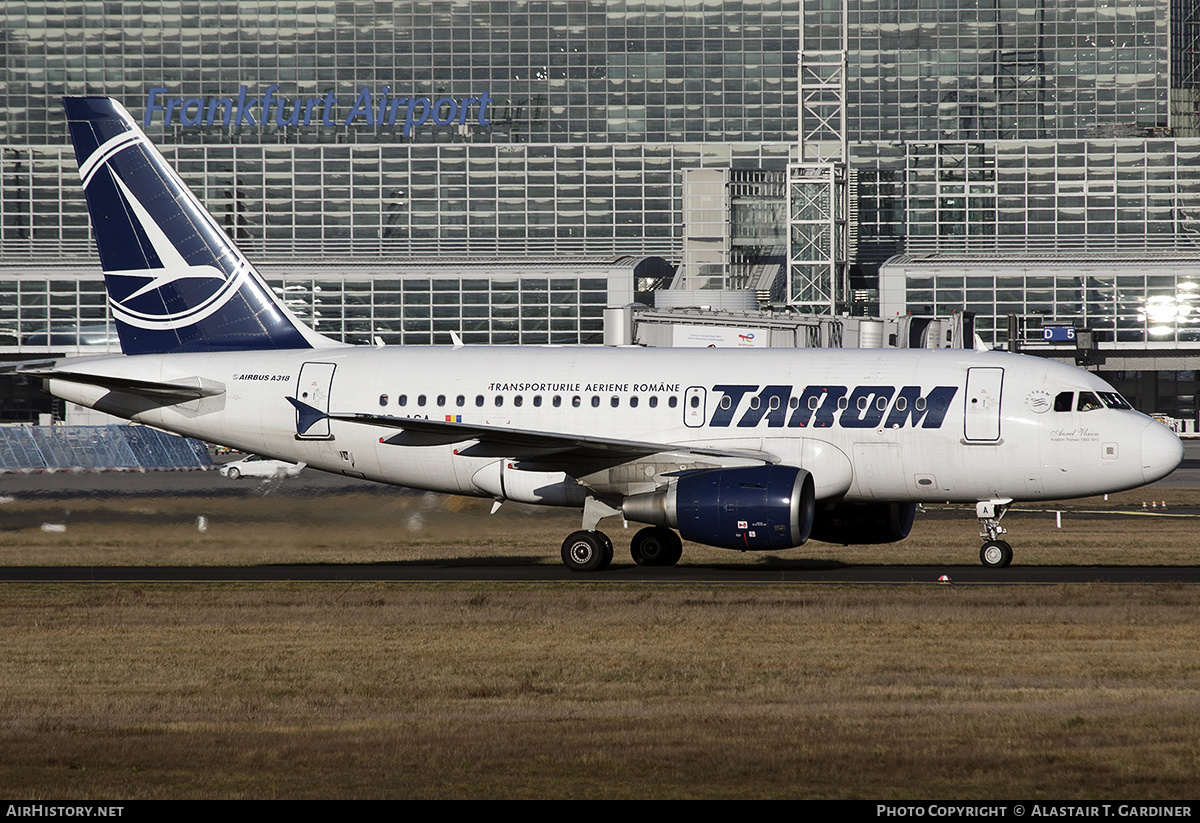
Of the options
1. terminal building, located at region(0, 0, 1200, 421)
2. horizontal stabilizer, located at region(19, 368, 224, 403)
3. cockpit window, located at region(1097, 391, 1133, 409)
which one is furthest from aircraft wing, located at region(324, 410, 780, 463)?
terminal building, located at region(0, 0, 1200, 421)

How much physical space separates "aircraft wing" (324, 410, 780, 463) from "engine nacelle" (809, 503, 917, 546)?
7.72 feet

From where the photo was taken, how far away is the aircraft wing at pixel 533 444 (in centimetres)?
2533

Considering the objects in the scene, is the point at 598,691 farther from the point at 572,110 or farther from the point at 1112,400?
the point at 572,110

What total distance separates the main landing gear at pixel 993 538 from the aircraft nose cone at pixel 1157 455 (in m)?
2.46

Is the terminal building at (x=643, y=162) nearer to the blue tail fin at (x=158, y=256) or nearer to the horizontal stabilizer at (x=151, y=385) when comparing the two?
the blue tail fin at (x=158, y=256)

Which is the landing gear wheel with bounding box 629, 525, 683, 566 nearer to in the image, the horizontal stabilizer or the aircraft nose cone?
the aircraft nose cone

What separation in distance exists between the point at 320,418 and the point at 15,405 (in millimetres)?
88585

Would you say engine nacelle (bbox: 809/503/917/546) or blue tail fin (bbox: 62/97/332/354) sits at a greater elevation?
blue tail fin (bbox: 62/97/332/354)

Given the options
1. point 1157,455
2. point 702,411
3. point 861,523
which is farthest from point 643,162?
point 1157,455

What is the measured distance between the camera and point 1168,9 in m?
121

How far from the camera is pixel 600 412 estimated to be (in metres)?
27.4

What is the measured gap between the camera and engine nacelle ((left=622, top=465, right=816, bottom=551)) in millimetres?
24062

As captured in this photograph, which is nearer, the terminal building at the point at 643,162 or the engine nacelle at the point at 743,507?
the engine nacelle at the point at 743,507

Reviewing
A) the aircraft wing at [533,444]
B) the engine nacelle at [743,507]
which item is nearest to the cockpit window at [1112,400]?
the engine nacelle at [743,507]
